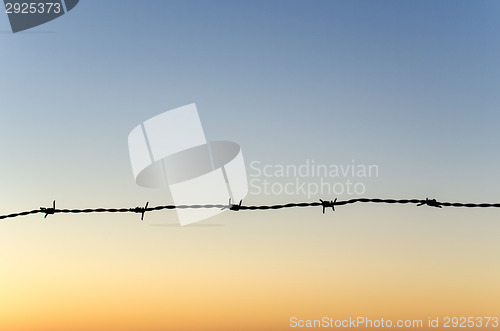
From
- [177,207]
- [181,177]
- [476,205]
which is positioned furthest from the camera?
[181,177]

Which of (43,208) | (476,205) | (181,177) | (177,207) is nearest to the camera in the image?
(476,205)

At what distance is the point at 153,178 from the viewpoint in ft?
20.1

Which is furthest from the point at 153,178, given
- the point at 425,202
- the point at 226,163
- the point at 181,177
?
the point at 425,202

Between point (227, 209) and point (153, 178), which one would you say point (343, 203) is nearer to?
point (227, 209)

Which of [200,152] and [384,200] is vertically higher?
[200,152]

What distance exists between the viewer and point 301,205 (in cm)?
431

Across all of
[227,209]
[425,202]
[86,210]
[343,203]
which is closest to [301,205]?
[343,203]

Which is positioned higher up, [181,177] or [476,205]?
[181,177]

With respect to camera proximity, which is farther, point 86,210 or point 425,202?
point 86,210

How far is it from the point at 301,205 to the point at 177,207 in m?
0.97

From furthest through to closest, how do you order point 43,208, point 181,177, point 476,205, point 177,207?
1. point 181,177
2. point 43,208
3. point 177,207
4. point 476,205

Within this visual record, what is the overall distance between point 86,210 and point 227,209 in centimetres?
119

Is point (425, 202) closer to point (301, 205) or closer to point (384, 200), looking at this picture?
point (384, 200)

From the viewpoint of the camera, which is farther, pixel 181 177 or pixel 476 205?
pixel 181 177
